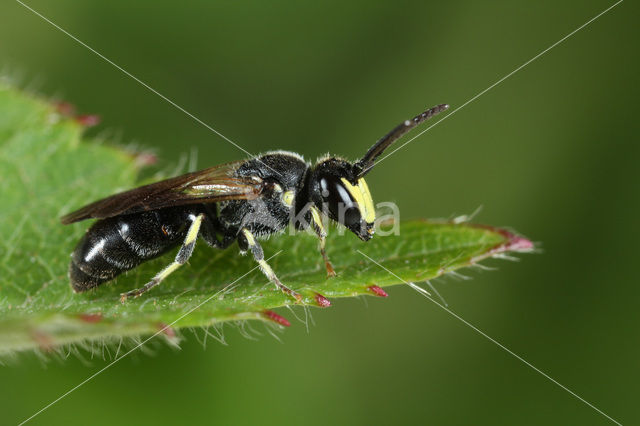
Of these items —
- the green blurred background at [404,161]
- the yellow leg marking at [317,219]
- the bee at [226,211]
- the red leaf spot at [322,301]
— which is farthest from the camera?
the green blurred background at [404,161]

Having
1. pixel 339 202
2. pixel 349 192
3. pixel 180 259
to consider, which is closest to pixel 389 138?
pixel 349 192

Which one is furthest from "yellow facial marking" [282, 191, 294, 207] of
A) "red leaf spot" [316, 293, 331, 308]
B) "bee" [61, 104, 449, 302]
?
"red leaf spot" [316, 293, 331, 308]

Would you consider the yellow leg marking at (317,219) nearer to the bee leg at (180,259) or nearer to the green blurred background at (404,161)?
the green blurred background at (404,161)

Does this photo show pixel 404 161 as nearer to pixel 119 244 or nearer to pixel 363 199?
pixel 363 199

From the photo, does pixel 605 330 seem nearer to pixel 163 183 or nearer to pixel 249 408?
pixel 249 408

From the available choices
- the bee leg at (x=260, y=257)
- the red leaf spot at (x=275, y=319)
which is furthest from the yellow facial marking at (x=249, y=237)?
the red leaf spot at (x=275, y=319)

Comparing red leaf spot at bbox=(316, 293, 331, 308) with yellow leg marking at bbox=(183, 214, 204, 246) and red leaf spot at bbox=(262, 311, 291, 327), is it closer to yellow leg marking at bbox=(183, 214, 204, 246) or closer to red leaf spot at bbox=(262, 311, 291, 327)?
red leaf spot at bbox=(262, 311, 291, 327)

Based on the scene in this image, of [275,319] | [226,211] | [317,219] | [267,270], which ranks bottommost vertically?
[275,319]
